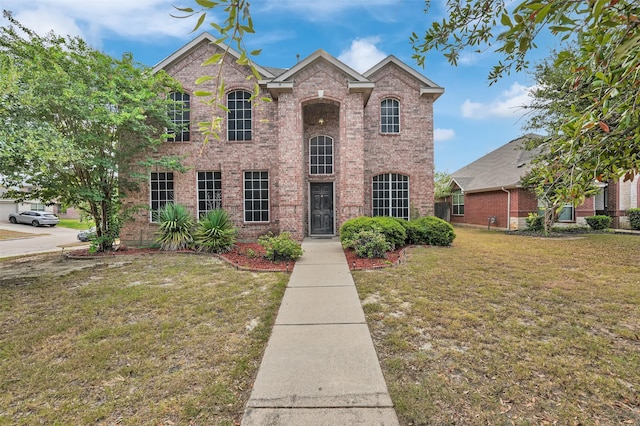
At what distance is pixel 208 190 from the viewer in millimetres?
11852

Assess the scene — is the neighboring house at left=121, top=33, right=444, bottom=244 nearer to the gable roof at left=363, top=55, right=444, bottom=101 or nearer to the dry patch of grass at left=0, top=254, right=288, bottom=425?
the gable roof at left=363, top=55, right=444, bottom=101

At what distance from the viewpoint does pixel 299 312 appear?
4.50 metres

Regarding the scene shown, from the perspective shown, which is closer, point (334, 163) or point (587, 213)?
point (334, 163)

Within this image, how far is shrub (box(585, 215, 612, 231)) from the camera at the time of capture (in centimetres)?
1620

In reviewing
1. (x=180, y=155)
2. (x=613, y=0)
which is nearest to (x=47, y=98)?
(x=180, y=155)

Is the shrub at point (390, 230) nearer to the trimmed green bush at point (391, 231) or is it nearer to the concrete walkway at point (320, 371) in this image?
the trimmed green bush at point (391, 231)

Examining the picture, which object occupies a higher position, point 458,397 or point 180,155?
point 180,155

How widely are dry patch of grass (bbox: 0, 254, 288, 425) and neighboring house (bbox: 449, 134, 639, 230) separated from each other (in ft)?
53.0

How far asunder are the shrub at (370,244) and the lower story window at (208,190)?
668cm

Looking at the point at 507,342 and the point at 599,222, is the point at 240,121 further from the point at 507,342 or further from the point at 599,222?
the point at 599,222

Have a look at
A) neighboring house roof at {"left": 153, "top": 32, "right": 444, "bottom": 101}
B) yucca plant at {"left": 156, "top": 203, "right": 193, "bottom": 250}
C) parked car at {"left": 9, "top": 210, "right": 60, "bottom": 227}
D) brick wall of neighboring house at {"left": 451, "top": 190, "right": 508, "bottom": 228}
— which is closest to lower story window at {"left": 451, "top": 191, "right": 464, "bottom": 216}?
brick wall of neighboring house at {"left": 451, "top": 190, "right": 508, "bottom": 228}

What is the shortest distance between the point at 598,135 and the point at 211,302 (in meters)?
5.32

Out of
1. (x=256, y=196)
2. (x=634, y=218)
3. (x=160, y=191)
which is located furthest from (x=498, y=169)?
(x=160, y=191)

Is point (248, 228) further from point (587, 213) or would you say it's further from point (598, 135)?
point (587, 213)
